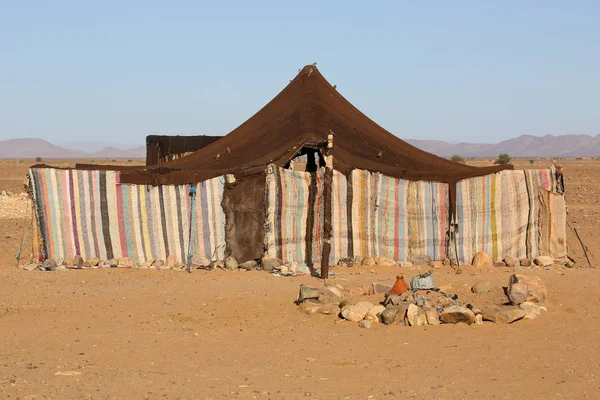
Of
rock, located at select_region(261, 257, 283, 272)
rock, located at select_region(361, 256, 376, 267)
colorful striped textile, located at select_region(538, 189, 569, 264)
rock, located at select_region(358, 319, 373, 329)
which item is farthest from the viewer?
colorful striped textile, located at select_region(538, 189, 569, 264)

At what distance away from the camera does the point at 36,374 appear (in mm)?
6855

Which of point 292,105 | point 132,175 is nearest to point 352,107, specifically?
point 292,105

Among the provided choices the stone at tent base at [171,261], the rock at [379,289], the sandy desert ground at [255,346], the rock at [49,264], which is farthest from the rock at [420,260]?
the rock at [49,264]

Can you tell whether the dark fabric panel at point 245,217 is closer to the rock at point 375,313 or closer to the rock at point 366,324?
the rock at point 375,313

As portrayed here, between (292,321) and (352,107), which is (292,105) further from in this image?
(292,321)

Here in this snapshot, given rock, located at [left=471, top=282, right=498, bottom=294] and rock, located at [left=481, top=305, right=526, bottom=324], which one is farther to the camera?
rock, located at [left=471, top=282, right=498, bottom=294]

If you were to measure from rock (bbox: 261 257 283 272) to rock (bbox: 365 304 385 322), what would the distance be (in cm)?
326

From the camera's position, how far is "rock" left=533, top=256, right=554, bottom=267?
41.9ft

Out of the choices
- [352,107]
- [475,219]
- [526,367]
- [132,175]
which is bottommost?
[526,367]

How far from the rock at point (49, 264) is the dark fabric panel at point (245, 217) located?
259 centimetres

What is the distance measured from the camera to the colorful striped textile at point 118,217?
41.5 feet

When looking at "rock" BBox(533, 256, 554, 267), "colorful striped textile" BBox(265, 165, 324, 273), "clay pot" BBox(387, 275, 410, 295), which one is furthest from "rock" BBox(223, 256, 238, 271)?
"rock" BBox(533, 256, 554, 267)

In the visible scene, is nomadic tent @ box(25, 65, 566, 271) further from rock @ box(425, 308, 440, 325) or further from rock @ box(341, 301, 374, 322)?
rock @ box(425, 308, 440, 325)

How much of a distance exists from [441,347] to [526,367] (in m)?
0.95
